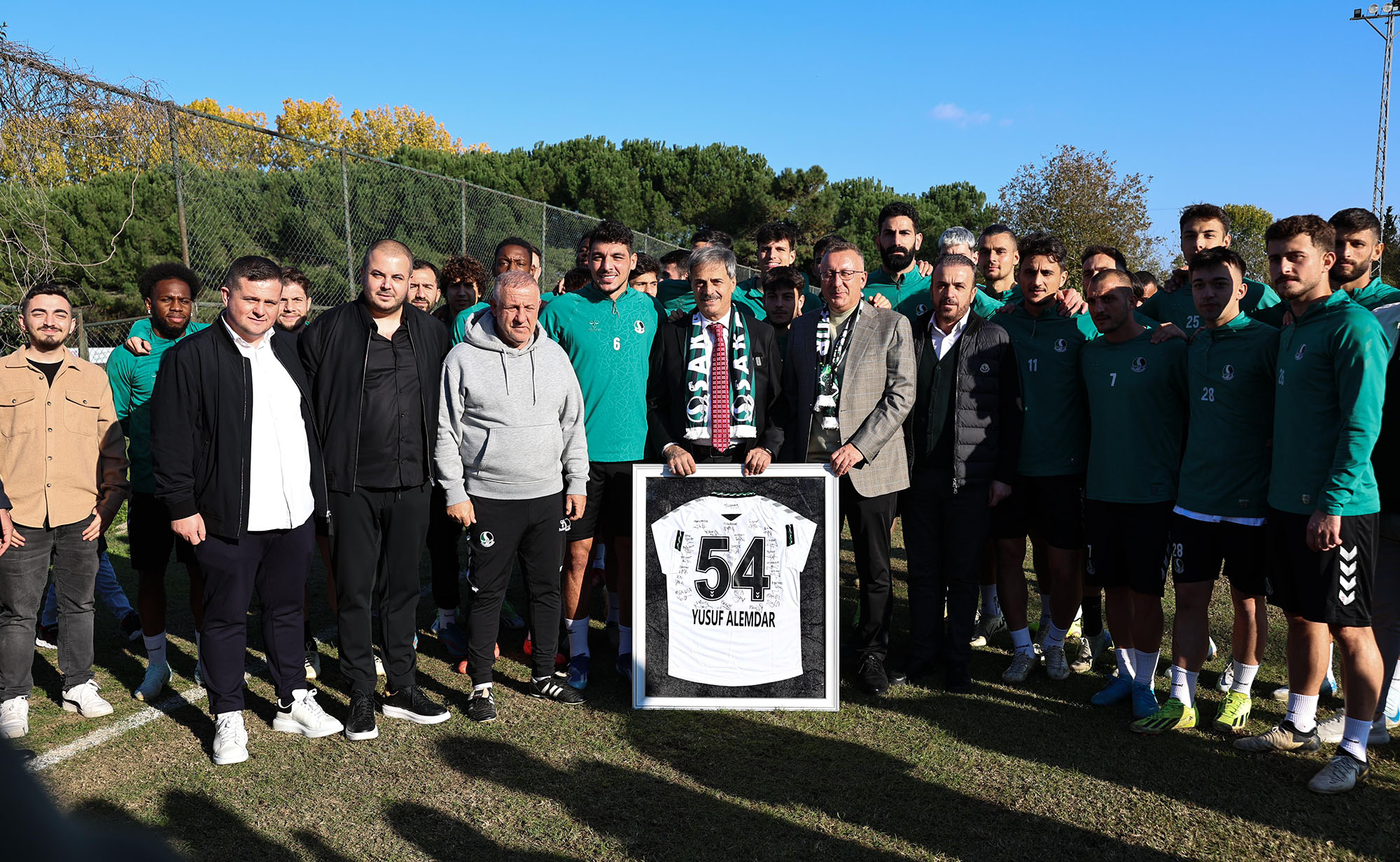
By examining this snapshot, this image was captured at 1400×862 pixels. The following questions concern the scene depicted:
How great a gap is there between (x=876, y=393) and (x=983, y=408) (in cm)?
56

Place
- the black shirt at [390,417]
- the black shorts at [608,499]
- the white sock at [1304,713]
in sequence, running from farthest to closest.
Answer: the black shorts at [608,499], the black shirt at [390,417], the white sock at [1304,713]

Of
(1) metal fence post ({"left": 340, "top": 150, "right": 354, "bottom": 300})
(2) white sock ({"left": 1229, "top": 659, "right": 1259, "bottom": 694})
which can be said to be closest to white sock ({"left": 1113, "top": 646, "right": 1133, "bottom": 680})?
(2) white sock ({"left": 1229, "top": 659, "right": 1259, "bottom": 694})

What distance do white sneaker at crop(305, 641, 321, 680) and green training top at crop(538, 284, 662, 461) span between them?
187 centimetres

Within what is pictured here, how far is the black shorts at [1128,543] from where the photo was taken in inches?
167

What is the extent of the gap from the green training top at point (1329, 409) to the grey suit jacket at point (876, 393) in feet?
5.16

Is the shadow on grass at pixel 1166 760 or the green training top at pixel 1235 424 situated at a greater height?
the green training top at pixel 1235 424

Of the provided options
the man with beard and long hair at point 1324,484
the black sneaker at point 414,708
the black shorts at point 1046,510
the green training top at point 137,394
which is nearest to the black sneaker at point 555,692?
the black sneaker at point 414,708

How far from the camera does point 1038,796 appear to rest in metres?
3.50

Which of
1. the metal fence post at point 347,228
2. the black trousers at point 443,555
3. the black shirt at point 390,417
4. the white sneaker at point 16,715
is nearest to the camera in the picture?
the white sneaker at point 16,715

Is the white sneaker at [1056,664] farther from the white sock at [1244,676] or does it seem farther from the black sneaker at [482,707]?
the black sneaker at [482,707]

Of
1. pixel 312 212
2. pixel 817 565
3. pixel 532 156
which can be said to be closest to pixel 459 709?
pixel 817 565

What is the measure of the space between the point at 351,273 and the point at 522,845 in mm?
8944

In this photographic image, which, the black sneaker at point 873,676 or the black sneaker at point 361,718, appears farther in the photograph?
the black sneaker at point 873,676

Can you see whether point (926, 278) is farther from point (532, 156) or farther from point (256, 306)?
point (532, 156)
